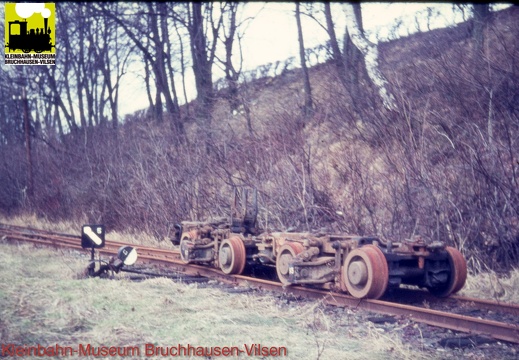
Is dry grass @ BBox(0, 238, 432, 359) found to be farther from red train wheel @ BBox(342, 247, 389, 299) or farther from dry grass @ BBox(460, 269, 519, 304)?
dry grass @ BBox(460, 269, 519, 304)

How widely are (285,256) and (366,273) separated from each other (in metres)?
1.52

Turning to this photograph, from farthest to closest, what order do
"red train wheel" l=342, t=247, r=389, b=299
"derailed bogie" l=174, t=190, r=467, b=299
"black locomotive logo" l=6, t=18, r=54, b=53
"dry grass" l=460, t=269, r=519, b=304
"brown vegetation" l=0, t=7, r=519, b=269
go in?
Answer: 1. "black locomotive logo" l=6, t=18, r=54, b=53
2. "brown vegetation" l=0, t=7, r=519, b=269
3. "dry grass" l=460, t=269, r=519, b=304
4. "derailed bogie" l=174, t=190, r=467, b=299
5. "red train wheel" l=342, t=247, r=389, b=299

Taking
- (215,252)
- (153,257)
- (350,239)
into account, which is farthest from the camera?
(153,257)

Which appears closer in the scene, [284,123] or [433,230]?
[433,230]

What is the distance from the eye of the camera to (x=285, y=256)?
7531 mm

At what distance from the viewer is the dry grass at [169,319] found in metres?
4.71

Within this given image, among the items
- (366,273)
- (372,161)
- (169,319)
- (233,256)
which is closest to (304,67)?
(372,161)

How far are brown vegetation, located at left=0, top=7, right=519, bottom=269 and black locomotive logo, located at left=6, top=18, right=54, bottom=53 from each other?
5292 mm

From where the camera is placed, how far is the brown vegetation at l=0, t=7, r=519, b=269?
9297 mm

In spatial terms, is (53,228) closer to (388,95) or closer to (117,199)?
(117,199)

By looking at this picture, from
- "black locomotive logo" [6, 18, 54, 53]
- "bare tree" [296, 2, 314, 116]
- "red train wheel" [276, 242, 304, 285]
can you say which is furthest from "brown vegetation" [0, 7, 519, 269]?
"black locomotive logo" [6, 18, 54, 53]

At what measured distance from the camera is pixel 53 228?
19016mm

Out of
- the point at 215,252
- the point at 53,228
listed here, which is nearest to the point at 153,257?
the point at 215,252

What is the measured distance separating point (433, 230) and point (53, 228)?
564 inches
